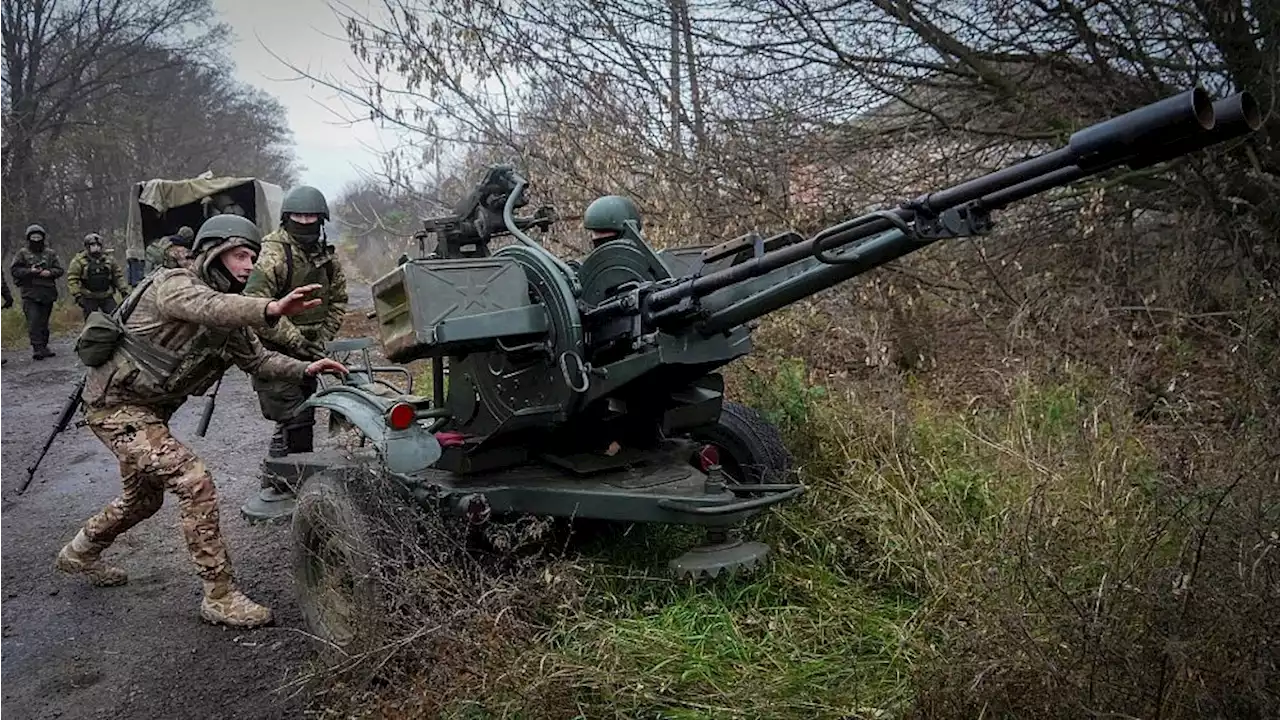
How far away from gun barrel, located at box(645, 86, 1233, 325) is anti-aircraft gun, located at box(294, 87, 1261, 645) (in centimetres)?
1

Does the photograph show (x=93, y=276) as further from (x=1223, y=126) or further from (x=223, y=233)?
(x=1223, y=126)

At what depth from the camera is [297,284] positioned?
6312 millimetres

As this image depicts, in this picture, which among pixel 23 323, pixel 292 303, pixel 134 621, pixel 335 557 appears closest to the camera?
pixel 292 303

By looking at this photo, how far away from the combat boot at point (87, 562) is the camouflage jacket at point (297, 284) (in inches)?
53.0

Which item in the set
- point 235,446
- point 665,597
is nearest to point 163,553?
point 235,446

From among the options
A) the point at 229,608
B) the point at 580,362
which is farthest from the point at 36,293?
the point at 580,362

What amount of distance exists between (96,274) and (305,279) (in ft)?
29.3

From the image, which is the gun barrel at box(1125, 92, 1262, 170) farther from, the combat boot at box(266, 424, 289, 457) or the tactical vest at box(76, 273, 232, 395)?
the combat boot at box(266, 424, 289, 457)

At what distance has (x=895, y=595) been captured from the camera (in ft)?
13.0

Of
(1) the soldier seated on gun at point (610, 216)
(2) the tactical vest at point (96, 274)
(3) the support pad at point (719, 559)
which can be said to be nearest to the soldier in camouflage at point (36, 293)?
(2) the tactical vest at point (96, 274)

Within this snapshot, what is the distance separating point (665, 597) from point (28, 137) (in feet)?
69.5

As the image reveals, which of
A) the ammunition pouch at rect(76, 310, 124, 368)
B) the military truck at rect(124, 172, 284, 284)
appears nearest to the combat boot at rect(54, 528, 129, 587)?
the ammunition pouch at rect(76, 310, 124, 368)

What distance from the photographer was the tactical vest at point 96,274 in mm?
13656

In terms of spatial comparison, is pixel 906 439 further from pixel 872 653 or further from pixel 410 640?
pixel 410 640
